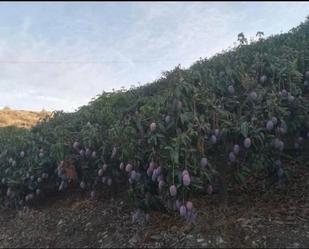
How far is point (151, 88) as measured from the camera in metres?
5.91

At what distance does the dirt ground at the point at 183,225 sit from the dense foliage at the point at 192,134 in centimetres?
17

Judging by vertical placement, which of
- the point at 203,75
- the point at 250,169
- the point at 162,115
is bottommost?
the point at 250,169

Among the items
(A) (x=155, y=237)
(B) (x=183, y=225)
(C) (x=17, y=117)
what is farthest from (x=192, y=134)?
(C) (x=17, y=117)

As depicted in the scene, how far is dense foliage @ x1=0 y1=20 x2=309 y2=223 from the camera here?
13.7ft

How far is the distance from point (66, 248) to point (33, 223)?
0.92 metres

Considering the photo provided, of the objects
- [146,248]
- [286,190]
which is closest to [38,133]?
[146,248]

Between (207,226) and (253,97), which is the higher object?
(253,97)

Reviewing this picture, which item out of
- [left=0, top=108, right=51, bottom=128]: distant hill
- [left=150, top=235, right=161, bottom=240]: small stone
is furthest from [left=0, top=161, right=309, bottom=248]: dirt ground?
[left=0, top=108, right=51, bottom=128]: distant hill

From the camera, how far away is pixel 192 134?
4141 millimetres

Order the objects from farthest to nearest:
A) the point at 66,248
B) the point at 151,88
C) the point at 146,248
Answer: the point at 151,88 < the point at 66,248 < the point at 146,248

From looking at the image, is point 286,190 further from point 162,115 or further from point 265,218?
point 162,115

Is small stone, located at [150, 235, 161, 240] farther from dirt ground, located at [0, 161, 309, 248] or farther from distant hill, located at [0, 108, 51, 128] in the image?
distant hill, located at [0, 108, 51, 128]

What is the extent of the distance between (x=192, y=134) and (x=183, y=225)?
29.4 inches

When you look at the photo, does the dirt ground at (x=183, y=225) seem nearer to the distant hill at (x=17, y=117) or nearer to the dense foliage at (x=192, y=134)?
the dense foliage at (x=192, y=134)
